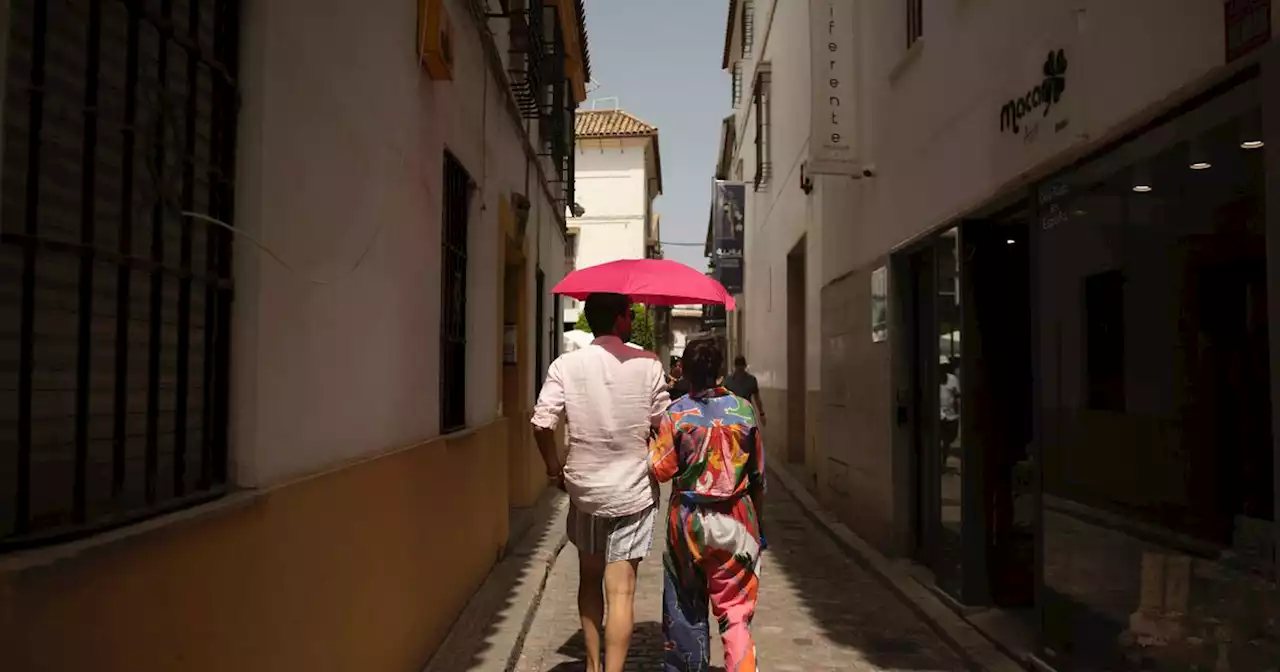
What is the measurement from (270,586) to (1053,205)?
3.97 metres

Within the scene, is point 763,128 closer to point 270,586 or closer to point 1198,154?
point 1198,154

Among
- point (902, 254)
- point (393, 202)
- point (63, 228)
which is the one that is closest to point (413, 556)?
point (393, 202)

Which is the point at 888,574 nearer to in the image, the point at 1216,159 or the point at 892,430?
the point at 892,430

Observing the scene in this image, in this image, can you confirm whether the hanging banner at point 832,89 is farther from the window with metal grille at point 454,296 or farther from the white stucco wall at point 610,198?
the white stucco wall at point 610,198

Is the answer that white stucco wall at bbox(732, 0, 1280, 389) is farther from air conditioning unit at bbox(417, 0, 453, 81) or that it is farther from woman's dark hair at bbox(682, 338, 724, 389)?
air conditioning unit at bbox(417, 0, 453, 81)

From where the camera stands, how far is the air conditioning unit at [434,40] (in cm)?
486

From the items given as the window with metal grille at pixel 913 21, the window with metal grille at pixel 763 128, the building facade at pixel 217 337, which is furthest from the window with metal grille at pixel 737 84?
the building facade at pixel 217 337

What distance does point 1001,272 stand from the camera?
6.14 meters

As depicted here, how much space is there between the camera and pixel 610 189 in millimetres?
35344

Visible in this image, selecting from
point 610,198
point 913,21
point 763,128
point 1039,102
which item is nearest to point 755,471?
point 1039,102

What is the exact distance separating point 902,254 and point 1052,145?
9.41 feet

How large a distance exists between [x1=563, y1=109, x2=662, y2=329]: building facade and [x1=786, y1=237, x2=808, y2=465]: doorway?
782 inches

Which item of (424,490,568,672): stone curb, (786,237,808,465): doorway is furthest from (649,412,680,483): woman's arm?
(786,237,808,465): doorway

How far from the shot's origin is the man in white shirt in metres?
4.19
